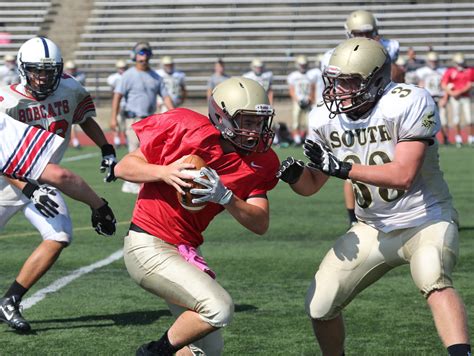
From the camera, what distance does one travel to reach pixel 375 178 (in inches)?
174

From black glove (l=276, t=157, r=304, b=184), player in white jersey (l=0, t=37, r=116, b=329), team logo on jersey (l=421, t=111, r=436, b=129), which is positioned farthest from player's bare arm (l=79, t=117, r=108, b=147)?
team logo on jersey (l=421, t=111, r=436, b=129)

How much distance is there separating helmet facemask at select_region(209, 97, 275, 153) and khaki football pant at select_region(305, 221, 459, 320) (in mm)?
662

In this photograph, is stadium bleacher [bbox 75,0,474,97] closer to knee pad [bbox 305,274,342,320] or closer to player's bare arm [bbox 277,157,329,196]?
player's bare arm [bbox 277,157,329,196]

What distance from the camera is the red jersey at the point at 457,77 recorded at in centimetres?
1961

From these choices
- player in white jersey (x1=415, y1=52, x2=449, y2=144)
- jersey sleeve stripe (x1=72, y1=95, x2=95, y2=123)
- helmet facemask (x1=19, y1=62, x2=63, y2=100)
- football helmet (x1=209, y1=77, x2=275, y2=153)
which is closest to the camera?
football helmet (x1=209, y1=77, x2=275, y2=153)

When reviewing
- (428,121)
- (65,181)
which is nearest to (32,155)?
(65,181)

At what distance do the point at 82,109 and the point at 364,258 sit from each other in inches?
97.1

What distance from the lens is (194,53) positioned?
25.5 metres

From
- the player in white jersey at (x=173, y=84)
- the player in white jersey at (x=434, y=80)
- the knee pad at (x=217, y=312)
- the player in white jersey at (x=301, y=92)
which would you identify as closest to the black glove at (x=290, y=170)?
the knee pad at (x=217, y=312)

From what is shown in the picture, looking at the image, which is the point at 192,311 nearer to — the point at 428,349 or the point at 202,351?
the point at 202,351

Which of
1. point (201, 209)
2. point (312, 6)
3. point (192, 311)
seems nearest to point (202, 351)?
point (192, 311)

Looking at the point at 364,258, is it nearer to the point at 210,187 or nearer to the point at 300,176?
the point at 300,176

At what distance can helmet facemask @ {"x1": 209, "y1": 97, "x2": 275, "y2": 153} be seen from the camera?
4383 millimetres

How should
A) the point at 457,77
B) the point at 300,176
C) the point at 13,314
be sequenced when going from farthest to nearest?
the point at 457,77 → the point at 13,314 → the point at 300,176
